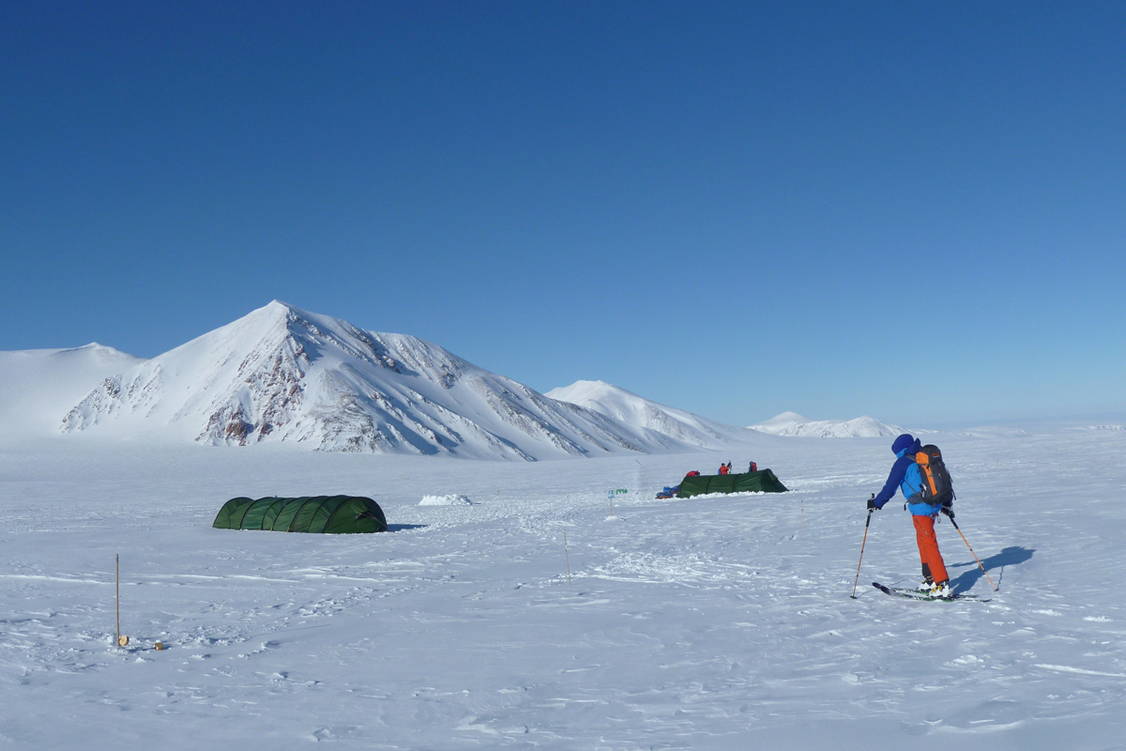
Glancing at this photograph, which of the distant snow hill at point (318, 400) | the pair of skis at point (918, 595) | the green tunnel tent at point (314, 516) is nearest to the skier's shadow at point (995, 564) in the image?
the pair of skis at point (918, 595)

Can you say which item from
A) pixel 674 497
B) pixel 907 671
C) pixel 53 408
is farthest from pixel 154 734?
pixel 53 408

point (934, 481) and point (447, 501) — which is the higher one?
point (934, 481)

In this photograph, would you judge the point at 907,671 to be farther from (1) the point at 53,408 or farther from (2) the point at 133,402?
(1) the point at 53,408

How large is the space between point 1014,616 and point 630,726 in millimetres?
6112

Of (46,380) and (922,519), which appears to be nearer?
(922,519)

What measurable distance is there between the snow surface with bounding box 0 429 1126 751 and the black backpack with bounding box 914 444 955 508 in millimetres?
1516

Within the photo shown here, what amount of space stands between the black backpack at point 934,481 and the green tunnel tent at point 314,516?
774 inches

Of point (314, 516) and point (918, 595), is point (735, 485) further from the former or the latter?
point (918, 595)

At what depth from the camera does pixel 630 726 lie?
6.84 metres

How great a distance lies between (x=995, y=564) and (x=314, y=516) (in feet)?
68.8

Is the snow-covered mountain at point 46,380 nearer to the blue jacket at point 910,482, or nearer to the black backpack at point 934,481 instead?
the blue jacket at point 910,482

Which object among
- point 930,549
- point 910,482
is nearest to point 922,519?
point 930,549

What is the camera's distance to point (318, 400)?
142 m

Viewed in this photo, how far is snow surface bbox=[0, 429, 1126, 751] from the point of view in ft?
22.3
